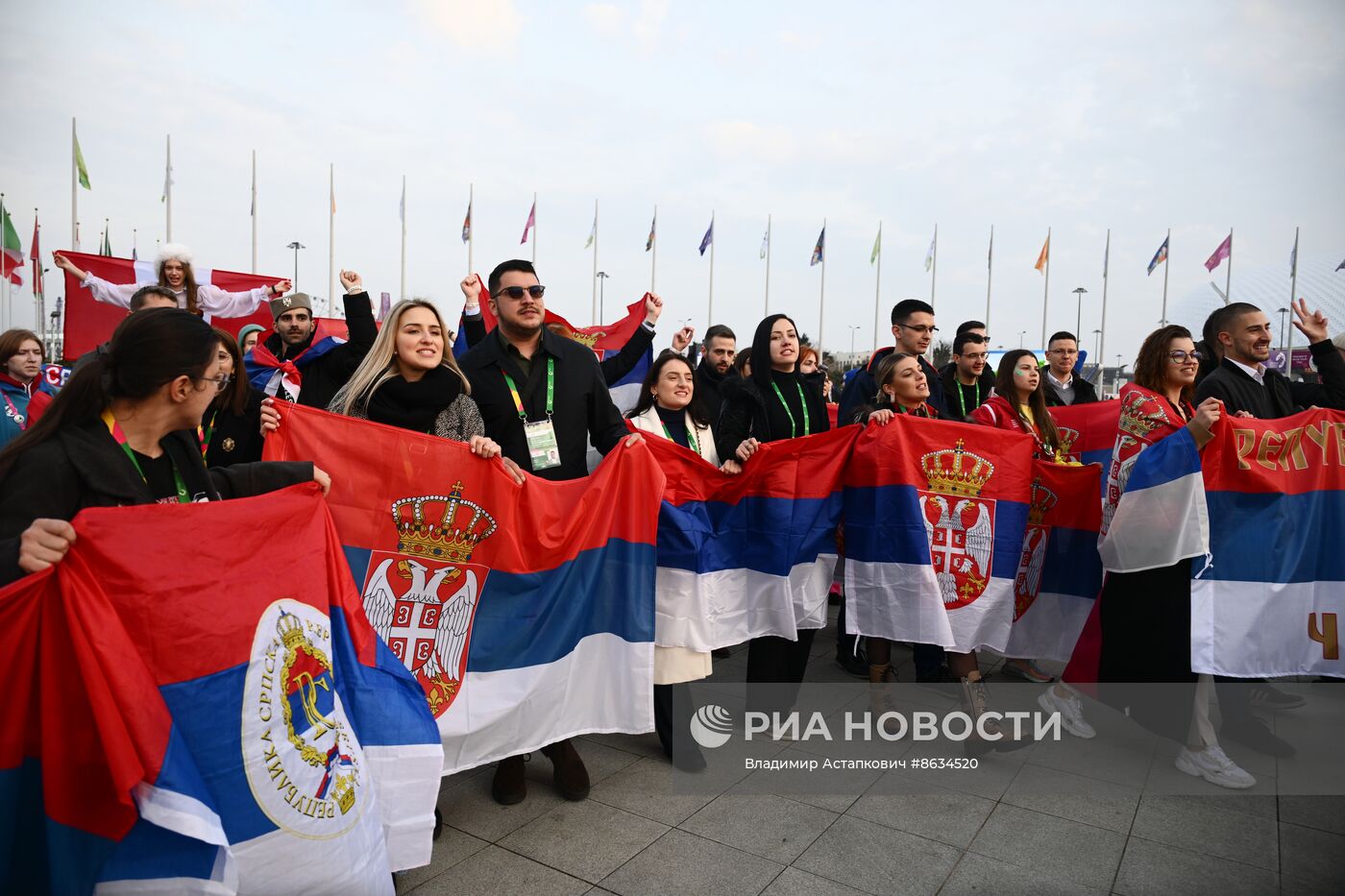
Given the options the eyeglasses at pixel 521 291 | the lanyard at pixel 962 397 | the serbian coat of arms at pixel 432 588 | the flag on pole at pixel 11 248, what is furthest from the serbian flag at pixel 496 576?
the flag on pole at pixel 11 248

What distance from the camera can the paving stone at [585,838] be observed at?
3.05 metres

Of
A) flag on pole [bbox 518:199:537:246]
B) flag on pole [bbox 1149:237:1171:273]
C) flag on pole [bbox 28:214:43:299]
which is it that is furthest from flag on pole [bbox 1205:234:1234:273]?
flag on pole [bbox 28:214:43:299]

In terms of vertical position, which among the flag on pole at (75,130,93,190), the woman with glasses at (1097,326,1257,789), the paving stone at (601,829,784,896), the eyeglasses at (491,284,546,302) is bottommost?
the paving stone at (601,829,784,896)

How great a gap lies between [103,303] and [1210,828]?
8290 mm

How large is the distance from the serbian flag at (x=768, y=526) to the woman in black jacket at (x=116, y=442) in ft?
7.61

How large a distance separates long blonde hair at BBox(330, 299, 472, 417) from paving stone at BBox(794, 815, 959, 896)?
8.07 feet

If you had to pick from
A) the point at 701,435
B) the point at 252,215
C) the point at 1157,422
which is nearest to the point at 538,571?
the point at 701,435

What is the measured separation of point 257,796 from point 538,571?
5.17 ft

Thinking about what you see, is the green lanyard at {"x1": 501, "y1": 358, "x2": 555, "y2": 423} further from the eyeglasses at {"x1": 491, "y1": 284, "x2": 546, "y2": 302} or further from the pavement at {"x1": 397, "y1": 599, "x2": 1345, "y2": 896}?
the pavement at {"x1": 397, "y1": 599, "x2": 1345, "y2": 896}

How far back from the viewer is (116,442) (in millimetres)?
2182

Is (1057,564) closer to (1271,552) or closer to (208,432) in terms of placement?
(1271,552)

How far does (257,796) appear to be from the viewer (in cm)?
215

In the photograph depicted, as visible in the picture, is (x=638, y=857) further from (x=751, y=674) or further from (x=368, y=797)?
(x=751, y=674)

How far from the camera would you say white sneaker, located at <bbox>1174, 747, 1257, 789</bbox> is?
12.2 feet
